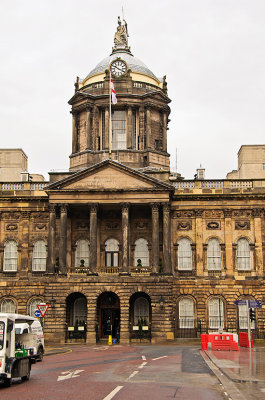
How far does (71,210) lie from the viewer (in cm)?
4581

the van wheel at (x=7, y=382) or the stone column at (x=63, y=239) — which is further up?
the stone column at (x=63, y=239)

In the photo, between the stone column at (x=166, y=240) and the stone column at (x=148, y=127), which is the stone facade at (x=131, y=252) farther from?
the stone column at (x=148, y=127)

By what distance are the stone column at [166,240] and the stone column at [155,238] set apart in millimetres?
556

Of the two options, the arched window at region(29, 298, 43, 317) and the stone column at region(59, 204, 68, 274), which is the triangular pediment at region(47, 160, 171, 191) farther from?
the arched window at region(29, 298, 43, 317)

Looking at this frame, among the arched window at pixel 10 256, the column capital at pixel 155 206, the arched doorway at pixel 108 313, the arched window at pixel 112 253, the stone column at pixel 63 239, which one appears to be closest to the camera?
the stone column at pixel 63 239

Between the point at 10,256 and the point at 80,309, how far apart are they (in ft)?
25.5

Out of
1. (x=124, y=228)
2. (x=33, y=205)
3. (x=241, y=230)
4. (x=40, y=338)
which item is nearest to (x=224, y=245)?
(x=241, y=230)

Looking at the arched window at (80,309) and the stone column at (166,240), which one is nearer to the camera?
the stone column at (166,240)

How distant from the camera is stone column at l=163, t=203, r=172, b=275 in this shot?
1640 inches

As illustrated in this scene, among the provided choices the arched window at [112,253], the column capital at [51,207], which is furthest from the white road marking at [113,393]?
the arched window at [112,253]

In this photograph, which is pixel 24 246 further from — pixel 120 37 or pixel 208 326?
pixel 120 37

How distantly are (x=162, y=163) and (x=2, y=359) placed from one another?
123 feet

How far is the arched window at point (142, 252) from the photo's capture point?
149ft

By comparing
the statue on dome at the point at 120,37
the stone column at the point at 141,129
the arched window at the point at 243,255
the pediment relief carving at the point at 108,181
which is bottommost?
the arched window at the point at 243,255
